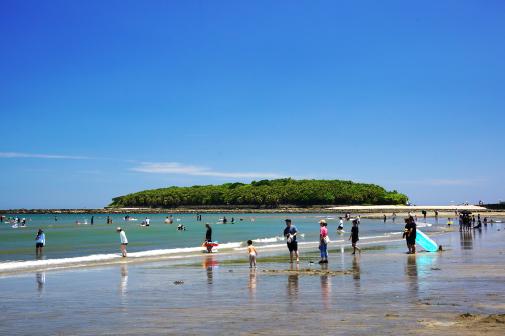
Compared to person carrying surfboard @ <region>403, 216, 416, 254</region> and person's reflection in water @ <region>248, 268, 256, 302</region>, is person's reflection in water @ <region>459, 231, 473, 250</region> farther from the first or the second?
person's reflection in water @ <region>248, 268, 256, 302</region>

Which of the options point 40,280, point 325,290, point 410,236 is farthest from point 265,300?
point 410,236

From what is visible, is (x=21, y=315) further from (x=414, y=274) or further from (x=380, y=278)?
(x=414, y=274)

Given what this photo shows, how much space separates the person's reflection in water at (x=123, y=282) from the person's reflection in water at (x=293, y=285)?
15.2 ft

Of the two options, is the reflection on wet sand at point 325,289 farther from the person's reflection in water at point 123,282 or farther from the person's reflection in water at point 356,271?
the person's reflection in water at point 123,282

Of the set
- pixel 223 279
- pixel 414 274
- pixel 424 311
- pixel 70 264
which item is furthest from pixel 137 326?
pixel 70 264

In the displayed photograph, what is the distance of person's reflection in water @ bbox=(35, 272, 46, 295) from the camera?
18.5 m

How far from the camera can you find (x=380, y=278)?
19234 mm

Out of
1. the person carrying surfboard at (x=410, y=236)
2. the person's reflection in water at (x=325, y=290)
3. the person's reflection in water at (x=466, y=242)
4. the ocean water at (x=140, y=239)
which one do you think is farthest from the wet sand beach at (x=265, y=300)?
the ocean water at (x=140, y=239)

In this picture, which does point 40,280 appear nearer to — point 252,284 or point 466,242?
point 252,284

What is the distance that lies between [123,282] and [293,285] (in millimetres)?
5993

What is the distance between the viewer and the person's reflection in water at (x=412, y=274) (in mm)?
16281

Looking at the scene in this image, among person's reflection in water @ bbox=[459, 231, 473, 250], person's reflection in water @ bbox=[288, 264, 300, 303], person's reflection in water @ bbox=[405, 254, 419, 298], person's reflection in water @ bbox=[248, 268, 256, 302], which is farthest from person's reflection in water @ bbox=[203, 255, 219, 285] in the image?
person's reflection in water @ bbox=[459, 231, 473, 250]

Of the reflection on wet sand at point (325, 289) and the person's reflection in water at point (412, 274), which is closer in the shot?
the reflection on wet sand at point (325, 289)

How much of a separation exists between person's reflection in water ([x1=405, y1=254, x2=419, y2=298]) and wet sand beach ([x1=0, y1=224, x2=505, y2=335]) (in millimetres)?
29
